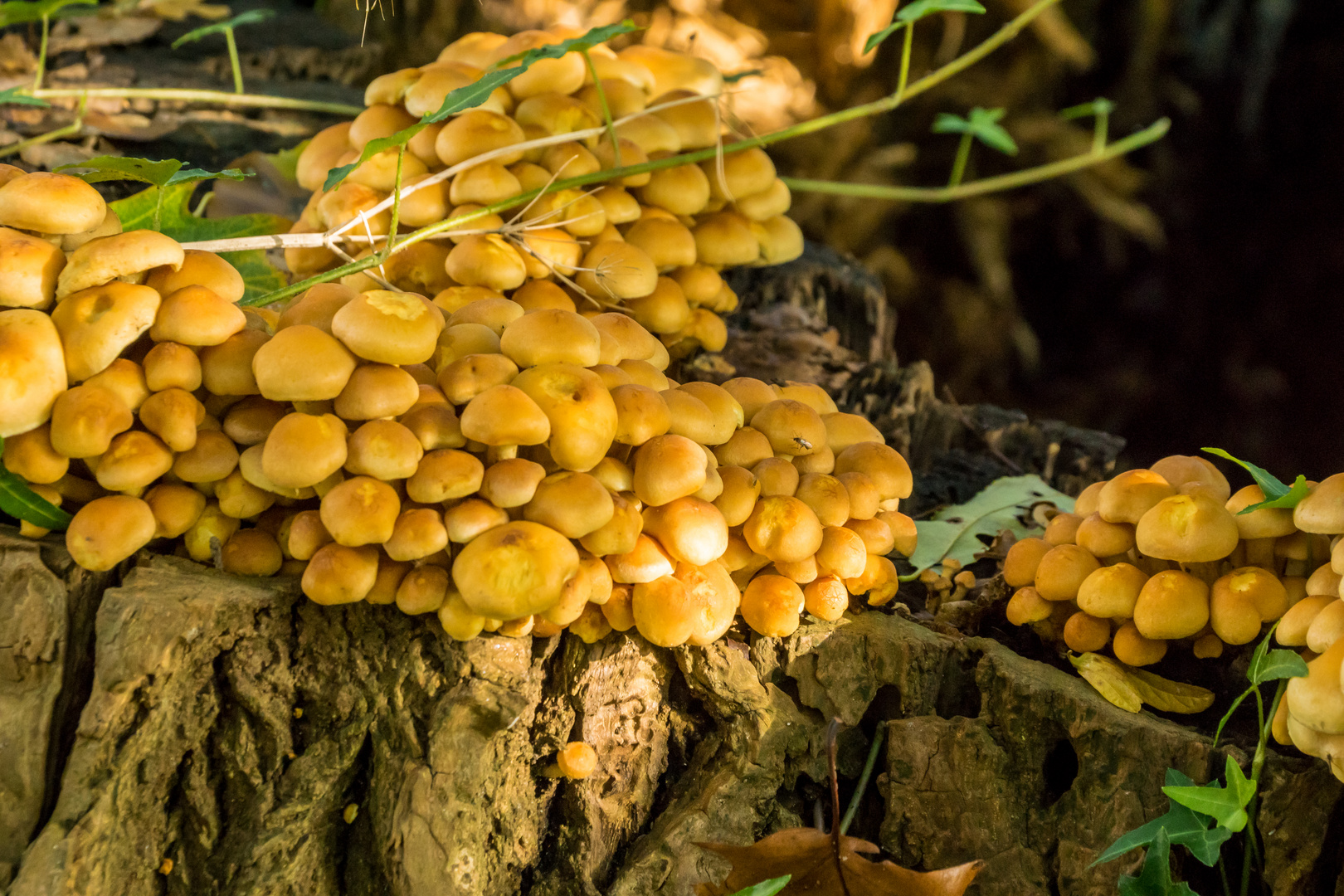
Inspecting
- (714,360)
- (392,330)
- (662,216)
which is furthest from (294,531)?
(714,360)

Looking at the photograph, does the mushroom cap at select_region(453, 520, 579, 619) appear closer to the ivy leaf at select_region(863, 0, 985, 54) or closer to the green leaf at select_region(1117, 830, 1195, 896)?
the green leaf at select_region(1117, 830, 1195, 896)

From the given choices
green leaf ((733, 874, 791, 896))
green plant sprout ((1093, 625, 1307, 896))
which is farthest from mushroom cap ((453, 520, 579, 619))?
green plant sprout ((1093, 625, 1307, 896))

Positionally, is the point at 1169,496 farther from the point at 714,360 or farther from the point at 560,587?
the point at 714,360

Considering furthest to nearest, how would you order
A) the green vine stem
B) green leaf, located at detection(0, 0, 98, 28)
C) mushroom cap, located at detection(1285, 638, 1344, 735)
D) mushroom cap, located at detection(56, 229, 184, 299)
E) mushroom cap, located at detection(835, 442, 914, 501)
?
the green vine stem
green leaf, located at detection(0, 0, 98, 28)
mushroom cap, located at detection(835, 442, 914, 501)
mushroom cap, located at detection(56, 229, 184, 299)
mushroom cap, located at detection(1285, 638, 1344, 735)

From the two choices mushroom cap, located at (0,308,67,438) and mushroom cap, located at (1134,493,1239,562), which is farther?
mushroom cap, located at (1134,493,1239,562)

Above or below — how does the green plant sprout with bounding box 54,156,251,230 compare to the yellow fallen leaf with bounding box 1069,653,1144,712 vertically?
above

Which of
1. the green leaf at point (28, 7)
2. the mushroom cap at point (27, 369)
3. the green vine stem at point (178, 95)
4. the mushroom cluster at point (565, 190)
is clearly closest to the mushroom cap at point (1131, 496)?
the mushroom cluster at point (565, 190)
